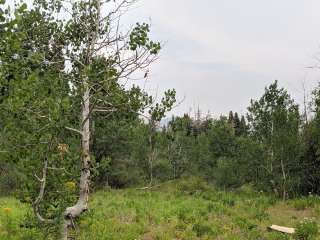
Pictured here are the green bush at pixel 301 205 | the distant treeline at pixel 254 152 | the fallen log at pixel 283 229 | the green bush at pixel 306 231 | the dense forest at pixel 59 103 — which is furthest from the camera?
the distant treeline at pixel 254 152

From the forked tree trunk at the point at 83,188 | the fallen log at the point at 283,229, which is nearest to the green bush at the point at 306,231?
the fallen log at the point at 283,229

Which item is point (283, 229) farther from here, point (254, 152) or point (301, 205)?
point (254, 152)

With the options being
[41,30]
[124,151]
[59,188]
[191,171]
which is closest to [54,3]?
[41,30]

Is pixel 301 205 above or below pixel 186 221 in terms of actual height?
above

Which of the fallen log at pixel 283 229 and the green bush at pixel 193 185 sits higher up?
the green bush at pixel 193 185

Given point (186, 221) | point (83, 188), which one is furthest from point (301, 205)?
point (83, 188)

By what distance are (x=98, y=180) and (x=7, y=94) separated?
29888 millimetres

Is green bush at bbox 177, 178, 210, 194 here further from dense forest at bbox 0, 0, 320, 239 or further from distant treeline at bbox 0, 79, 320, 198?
dense forest at bbox 0, 0, 320, 239

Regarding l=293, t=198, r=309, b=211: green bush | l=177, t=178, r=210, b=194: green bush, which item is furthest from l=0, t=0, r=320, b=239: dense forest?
l=177, t=178, r=210, b=194: green bush

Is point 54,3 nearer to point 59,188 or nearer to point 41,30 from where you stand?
point 41,30

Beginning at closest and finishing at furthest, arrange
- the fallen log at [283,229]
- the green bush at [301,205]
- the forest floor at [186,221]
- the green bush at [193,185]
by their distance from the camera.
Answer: the forest floor at [186,221], the fallen log at [283,229], the green bush at [301,205], the green bush at [193,185]

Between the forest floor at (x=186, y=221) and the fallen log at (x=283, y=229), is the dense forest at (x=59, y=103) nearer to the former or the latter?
the forest floor at (x=186, y=221)

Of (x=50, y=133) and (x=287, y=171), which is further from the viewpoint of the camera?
(x=287, y=171)

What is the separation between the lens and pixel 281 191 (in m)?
23.5
